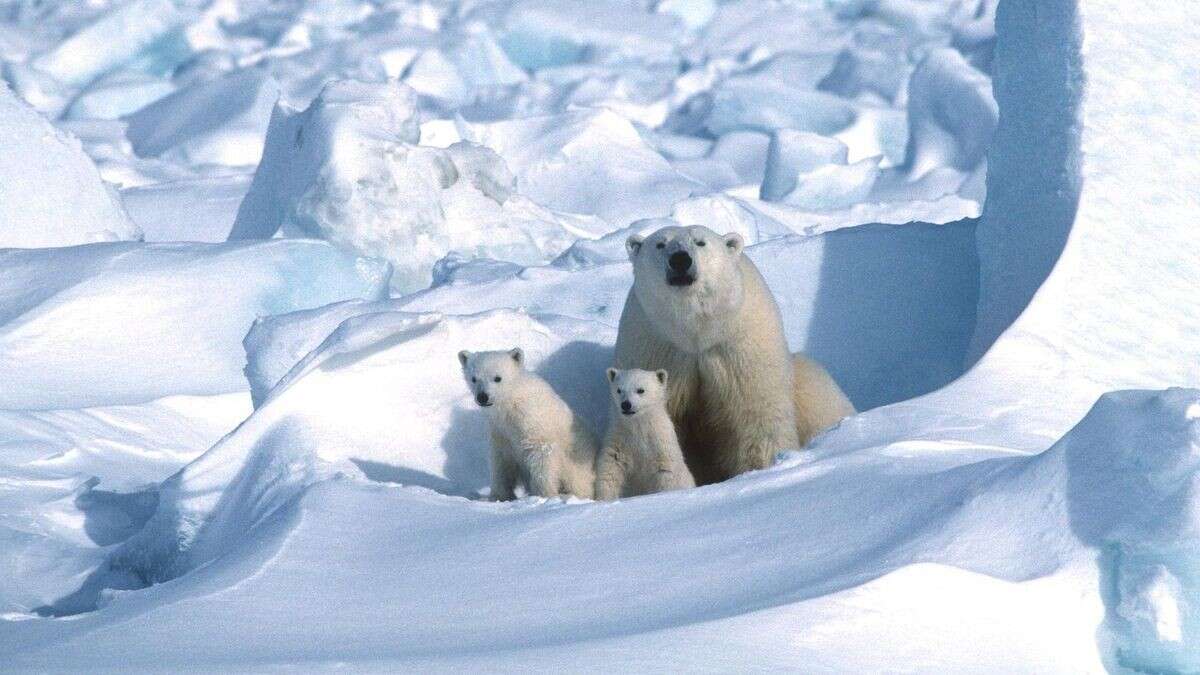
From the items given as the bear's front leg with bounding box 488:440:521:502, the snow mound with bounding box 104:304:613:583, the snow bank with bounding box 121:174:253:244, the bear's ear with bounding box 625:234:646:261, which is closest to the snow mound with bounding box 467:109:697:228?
the snow bank with bounding box 121:174:253:244

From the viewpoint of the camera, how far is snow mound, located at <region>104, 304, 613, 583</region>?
399 centimetres

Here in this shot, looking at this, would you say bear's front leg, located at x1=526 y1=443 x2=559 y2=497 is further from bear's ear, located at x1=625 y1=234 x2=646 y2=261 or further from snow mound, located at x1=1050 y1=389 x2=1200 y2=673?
snow mound, located at x1=1050 y1=389 x2=1200 y2=673

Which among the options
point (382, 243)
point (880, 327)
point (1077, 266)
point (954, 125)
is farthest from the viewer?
point (954, 125)

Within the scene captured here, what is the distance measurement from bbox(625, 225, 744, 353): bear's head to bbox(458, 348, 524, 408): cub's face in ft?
1.25

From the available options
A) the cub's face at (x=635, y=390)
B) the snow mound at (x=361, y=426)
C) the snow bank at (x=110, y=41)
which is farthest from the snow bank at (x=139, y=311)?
the snow bank at (x=110, y=41)

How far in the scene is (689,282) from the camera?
3869 millimetres

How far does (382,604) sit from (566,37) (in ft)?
A: 41.9

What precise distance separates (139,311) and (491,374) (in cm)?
224

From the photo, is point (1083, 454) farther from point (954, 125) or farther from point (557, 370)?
point (954, 125)

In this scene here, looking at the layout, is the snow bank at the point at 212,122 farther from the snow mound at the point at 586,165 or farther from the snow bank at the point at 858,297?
the snow bank at the point at 858,297

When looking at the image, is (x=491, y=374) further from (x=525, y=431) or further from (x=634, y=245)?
(x=634, y=245)

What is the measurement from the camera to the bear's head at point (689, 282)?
3861mm

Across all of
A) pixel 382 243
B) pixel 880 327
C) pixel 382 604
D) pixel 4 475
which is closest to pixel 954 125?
pixel 382 243

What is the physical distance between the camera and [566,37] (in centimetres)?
1520
